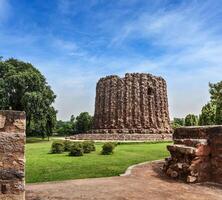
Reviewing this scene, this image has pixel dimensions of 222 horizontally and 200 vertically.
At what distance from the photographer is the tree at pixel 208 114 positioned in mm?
36312

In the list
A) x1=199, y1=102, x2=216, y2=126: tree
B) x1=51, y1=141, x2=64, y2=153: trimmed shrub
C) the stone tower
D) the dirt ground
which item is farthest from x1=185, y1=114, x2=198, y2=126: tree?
the dirt ground

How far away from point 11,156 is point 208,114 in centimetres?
3519

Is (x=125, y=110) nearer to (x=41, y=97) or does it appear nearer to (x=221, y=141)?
(x=41, y=97)

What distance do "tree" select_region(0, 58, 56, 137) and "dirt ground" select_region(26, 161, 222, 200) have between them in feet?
69.1

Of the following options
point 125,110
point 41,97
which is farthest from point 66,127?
point 41,97

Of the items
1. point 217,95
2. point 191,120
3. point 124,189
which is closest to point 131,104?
point 217,95

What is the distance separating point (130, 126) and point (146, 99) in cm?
431

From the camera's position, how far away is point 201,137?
343 inches

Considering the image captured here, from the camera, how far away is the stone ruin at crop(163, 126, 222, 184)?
811cm

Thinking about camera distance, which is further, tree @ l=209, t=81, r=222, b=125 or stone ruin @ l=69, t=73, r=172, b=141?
stone ruin @ l=69, t=73, r=172, b=141

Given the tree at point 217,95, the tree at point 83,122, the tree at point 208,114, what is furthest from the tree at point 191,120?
the tree at point 83,122

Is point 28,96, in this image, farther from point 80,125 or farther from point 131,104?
point 80,125

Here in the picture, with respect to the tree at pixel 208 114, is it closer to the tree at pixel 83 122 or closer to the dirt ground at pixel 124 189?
the tree at pixel 83 122

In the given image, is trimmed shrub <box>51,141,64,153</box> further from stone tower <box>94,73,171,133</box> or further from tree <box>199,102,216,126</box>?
tree <box>199,102,216,126</box>
